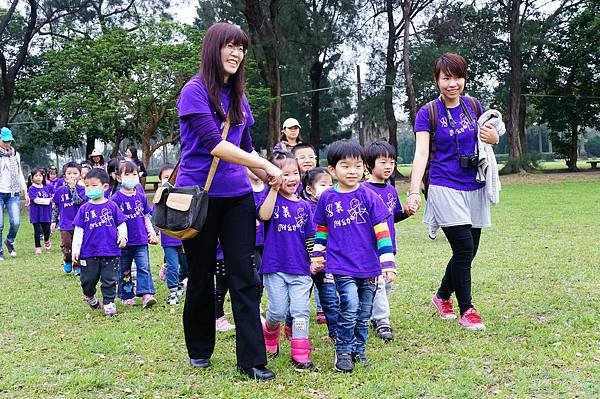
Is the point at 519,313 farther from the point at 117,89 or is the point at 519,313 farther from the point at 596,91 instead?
the point at 596,91

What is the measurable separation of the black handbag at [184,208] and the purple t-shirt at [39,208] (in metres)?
8.55

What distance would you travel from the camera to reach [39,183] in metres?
11.7

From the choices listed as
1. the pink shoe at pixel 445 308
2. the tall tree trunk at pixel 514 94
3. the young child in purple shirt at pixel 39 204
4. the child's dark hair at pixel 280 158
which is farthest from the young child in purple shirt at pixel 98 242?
the tall tree trunk at pixel 514 94

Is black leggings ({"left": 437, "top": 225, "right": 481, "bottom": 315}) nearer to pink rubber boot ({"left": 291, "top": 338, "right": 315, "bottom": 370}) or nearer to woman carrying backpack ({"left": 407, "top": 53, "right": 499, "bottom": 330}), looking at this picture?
woman carrying backpack ({"left": 407, "top": 53, "right": 499, "bottom": 330})

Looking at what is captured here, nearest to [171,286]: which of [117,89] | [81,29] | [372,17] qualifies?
[117,89]

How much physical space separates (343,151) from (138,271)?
3.16 m

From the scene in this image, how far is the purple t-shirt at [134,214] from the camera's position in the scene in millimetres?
6355

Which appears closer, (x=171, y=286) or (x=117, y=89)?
(x=171, y=286)

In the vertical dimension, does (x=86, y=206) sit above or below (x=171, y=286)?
above

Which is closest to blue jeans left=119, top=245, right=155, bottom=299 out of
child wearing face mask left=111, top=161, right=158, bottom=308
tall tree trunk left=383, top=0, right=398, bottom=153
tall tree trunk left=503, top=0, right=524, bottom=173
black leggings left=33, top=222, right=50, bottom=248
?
child wearing face mask left=111, top=161, right=158, bottom=308

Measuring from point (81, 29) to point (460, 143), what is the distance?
91.3 ft

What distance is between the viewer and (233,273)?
3.88m

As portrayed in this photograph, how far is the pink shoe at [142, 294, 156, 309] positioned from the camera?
6273mm

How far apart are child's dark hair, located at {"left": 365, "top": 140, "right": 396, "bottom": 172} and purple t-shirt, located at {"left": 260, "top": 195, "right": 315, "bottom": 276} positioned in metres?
0.85
